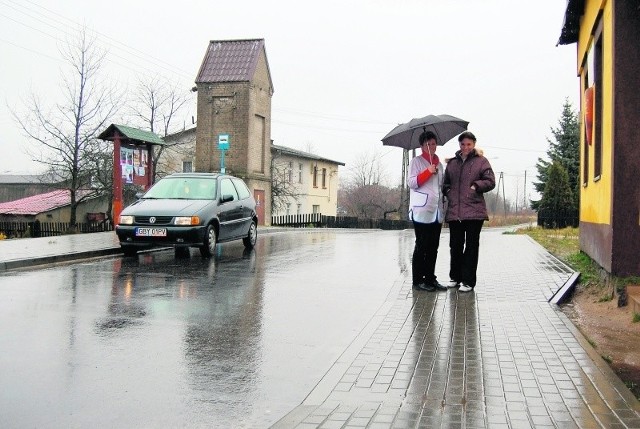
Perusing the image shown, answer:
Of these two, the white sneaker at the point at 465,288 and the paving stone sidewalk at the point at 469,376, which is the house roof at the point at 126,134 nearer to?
the white sneaker at the point at 465,288

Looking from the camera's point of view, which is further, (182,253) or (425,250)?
(182,253)

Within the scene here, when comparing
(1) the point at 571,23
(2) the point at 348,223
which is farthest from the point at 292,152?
(1) the point at 571,23

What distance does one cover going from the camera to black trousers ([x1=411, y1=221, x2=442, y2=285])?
874 centimetres

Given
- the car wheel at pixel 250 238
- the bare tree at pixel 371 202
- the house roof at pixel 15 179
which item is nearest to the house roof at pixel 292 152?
the bare tree at pixel 371 202

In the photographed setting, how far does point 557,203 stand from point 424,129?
26162 millimetres

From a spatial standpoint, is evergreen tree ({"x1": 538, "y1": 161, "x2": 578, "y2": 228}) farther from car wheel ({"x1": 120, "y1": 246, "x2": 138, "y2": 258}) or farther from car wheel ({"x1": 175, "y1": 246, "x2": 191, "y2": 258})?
car wheel ({"x1": 120, "y1": 246, "x2": 138, "y2": 258})

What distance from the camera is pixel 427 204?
8672mm

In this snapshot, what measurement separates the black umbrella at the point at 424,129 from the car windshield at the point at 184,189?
5750 mm

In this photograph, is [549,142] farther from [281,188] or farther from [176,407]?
[176,407]

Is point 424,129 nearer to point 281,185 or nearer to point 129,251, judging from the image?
point 129,251

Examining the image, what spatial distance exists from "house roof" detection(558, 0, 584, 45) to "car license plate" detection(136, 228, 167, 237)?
27.2 ft

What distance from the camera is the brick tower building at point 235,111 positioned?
3956 centimetres

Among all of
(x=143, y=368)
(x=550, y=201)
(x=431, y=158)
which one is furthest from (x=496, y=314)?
(x=550, y=201)

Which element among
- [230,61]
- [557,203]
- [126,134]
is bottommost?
[557,203]
